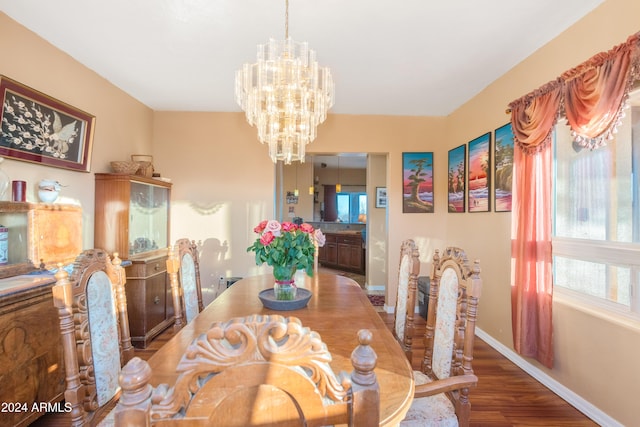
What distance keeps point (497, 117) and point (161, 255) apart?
3.90 m

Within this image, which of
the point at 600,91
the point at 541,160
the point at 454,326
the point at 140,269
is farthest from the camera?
the point at 140,269

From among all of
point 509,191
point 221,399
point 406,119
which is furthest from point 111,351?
point 406,119

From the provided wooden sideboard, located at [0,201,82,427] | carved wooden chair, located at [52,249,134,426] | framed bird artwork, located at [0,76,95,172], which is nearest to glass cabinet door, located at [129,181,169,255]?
framed bird artwork, located at [0,76,95,172]

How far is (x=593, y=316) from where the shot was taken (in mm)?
2006

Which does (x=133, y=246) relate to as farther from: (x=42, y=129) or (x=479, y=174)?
(x=479, y=174)

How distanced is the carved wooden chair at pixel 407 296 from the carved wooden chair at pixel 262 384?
135 cm

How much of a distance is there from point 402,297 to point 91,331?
170 cm

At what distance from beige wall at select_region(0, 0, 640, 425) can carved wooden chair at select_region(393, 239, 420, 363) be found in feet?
4.13

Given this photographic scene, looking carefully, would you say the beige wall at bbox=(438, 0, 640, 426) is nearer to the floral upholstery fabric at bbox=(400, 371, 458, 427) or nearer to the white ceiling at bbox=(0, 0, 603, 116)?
the white ceiling at bbox=(0, 0, 603, 116)

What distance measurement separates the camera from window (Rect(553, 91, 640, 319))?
6.17 ft

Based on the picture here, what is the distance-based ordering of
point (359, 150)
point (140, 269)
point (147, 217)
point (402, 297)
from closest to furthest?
point (402, 297)
point (140, 269)
point (147, 217)
point (359, 150)

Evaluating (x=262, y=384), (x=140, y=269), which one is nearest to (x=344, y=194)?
(x=140, y=269)

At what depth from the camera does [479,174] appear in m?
3.36

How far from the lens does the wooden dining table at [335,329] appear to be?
1.02 meters
